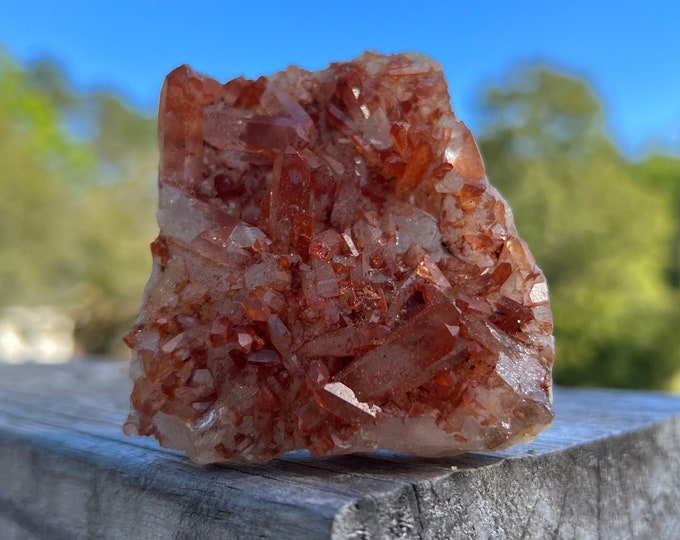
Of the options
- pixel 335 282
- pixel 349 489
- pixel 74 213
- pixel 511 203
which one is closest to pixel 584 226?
pixel 511 203

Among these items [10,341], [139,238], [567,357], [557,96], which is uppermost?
[557,96]

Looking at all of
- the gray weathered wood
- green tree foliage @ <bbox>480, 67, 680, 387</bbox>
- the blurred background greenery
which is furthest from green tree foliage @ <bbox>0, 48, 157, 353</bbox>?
the gray weathered wood

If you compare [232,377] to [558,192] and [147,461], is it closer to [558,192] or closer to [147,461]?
[147,461]

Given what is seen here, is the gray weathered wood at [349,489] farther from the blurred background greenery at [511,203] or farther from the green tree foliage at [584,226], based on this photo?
the blurred background greenery at [511,203]

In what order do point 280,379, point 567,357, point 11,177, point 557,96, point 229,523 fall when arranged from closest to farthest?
point 229,523 → point 280,379 → point 567,357 → point 11,177 → point 557,96

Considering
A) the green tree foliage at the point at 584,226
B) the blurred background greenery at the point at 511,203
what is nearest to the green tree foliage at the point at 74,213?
the blurred background greenery at the point at 511,203

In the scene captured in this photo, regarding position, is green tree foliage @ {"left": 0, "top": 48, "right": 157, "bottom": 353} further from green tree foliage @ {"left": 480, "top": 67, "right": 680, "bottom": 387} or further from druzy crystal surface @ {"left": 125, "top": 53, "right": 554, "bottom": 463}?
druzy crystal surface @ {"left": 125, "top": 53, "right": 554, "bottom": 463}

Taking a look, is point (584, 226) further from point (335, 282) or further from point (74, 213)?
point (335, 282)

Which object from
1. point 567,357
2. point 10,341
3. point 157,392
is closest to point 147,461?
point 157,392
